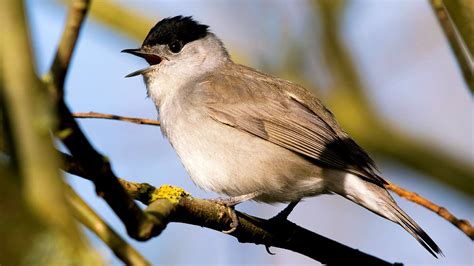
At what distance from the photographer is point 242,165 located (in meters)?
4.85

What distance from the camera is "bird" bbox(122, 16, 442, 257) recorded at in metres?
4.82

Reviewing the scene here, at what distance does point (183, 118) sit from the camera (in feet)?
17.0

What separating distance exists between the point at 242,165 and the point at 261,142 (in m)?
0.27

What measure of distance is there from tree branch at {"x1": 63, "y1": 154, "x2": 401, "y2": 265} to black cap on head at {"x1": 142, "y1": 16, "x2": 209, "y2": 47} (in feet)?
7.52

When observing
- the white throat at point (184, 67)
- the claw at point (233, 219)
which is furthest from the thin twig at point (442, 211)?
the white throat at point (184, 67)

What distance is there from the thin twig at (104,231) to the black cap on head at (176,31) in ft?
13.3

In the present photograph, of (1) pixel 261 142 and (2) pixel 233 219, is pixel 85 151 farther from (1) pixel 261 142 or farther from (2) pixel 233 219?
(1) pixel 261 142

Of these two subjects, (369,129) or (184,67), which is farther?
(184,67)

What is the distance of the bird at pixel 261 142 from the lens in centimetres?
482

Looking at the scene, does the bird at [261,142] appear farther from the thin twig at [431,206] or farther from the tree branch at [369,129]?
the thin twig at [431,206]

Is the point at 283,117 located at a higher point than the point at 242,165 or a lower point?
higher

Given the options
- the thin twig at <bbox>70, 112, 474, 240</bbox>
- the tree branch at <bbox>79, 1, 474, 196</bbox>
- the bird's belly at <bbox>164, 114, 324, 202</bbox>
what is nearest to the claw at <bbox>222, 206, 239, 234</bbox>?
the thin twig at <bbox>70, 112, 474, 240</bbox>

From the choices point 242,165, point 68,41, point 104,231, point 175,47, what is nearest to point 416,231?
point 242,165

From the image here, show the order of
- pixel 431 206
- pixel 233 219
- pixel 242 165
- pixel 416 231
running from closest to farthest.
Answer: pixel 431 206
pixel 233 219
pixel 416 231
pixel 242 165
